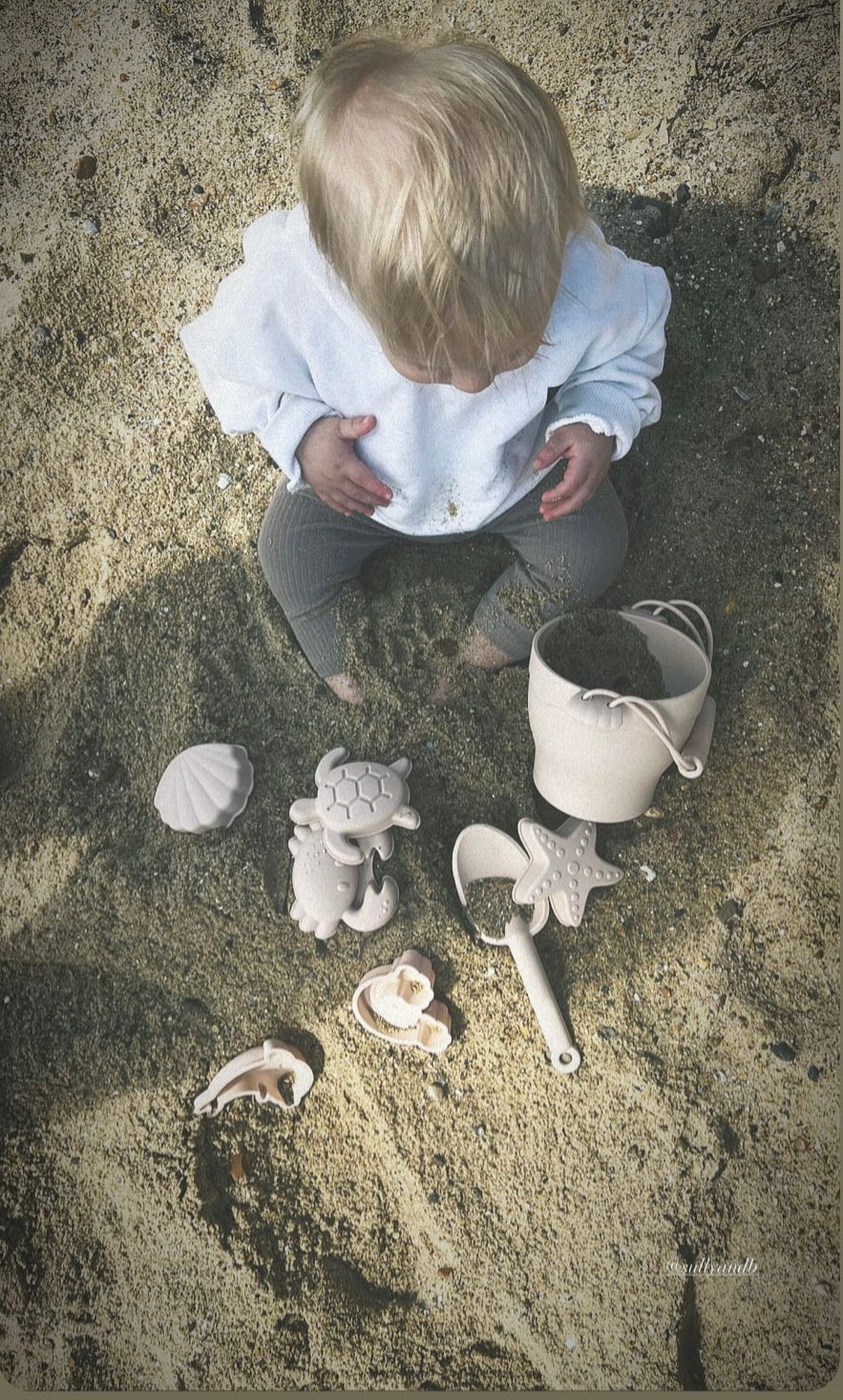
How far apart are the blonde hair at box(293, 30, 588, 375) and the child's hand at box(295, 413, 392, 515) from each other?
0.23 metres

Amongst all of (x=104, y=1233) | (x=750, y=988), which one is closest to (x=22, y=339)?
(x=104, y=1233)

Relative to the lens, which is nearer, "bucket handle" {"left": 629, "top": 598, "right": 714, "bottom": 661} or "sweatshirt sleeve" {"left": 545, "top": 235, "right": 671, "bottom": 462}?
"sweatshirt sleeve" {"left": 545, "top": 235, "right": 671, "bottom": 462}

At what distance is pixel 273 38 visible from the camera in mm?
1494

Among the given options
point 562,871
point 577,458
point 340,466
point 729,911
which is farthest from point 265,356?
point 729,911

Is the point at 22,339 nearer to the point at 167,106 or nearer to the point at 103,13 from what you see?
the point at 167,106

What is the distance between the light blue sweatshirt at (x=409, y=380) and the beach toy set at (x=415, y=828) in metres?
0.24

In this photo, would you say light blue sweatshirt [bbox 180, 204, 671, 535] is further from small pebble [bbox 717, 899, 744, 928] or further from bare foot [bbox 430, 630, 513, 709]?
small pebble [bbox 717, 899, 744, 928]

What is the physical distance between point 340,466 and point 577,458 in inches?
11.1

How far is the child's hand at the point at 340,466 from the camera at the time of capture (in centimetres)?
109

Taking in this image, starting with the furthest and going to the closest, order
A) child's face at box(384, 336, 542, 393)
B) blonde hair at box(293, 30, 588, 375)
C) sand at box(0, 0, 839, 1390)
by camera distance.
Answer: sand at box(0, 0, 839, 1390)
child's face at box(384, 336, 542, 393)
blonde hair at box(293, 30, 588, 375)

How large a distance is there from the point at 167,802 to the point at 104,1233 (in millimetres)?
551

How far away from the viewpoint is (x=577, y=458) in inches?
43.5

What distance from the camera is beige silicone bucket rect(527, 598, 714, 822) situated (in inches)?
42.2

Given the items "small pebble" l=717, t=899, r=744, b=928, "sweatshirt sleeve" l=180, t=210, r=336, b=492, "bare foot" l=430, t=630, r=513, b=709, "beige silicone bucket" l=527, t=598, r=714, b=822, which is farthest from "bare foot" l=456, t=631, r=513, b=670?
"small pebble" l=717, t=899, r=744, b=928
